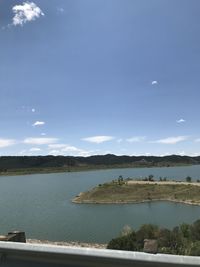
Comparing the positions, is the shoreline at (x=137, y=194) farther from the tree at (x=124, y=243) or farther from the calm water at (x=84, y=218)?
the tree at (x=124, y=243)

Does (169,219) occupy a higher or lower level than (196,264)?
lower

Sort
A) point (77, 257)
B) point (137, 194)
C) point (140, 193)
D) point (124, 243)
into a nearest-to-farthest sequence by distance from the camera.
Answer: point (77, 257), point (124, 243), point (137, 194), point (140, 193)

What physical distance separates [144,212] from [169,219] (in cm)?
789

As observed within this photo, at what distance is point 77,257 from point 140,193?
8570cm

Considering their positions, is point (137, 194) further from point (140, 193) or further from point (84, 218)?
point (84, 218)

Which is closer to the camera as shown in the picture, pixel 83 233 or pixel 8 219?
pixel 83 233

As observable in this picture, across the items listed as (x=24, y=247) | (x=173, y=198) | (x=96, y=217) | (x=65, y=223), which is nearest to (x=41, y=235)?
(x=65, y=223)

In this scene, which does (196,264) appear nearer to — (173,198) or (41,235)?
(41,235)

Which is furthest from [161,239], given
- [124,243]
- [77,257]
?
[77,257]

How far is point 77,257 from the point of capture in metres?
4.06

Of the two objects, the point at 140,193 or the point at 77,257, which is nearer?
the point at 77,257

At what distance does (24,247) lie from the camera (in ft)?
14.0

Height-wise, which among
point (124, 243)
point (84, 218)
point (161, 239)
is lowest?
point (84, 218)

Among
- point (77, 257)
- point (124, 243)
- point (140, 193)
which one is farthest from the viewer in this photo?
point (140, 193)
